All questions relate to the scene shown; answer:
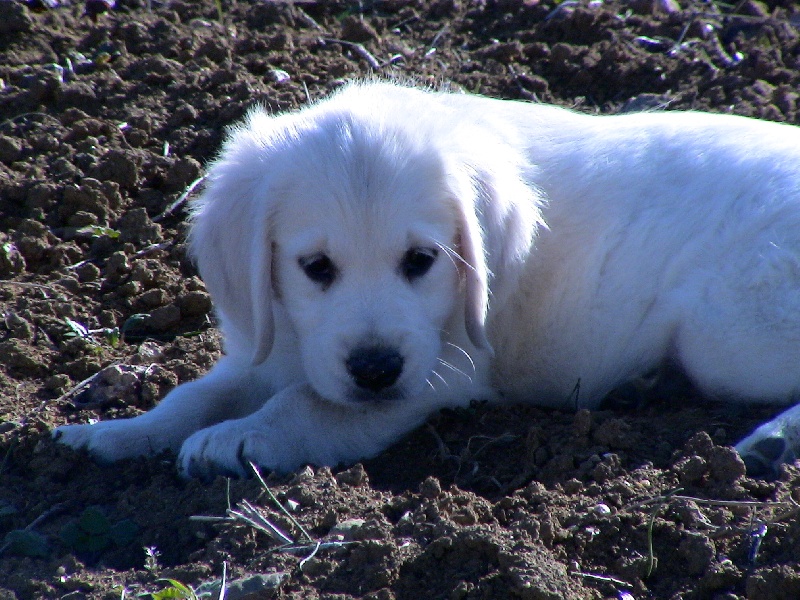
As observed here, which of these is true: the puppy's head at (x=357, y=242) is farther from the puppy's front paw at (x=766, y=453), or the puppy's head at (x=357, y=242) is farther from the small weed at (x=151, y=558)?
the puppy's front paw at (x=766, y=453)

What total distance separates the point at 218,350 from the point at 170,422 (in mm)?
959

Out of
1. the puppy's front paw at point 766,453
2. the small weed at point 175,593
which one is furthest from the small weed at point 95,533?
the puppy's front paw at point 766,453

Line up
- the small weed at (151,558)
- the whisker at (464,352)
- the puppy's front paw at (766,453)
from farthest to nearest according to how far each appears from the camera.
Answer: the whisker at (464,352) < the puppy's front paw at (766,453) < the small weed at (151,558)

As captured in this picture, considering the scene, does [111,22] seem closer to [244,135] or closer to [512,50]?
[512,50]

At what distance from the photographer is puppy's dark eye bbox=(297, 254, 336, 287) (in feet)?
12.2

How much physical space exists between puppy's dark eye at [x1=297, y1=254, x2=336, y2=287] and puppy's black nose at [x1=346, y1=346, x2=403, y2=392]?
331 millimetres

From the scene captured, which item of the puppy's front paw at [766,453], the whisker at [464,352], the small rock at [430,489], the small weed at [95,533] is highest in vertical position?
the puppy's front paw at [766,453]

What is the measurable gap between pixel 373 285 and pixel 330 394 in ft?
1.51

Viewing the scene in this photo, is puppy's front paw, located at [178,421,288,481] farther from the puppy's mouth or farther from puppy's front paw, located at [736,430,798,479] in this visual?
puppy's front paw, located at [736,430,798,479]

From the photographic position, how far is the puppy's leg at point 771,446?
3.38m

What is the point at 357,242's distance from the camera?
3619 millimetres

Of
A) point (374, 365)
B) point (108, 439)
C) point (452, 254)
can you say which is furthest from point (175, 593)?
point (452, 254)

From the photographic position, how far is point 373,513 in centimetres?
312

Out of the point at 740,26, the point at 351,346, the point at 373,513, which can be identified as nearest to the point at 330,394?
the point at 351,346
